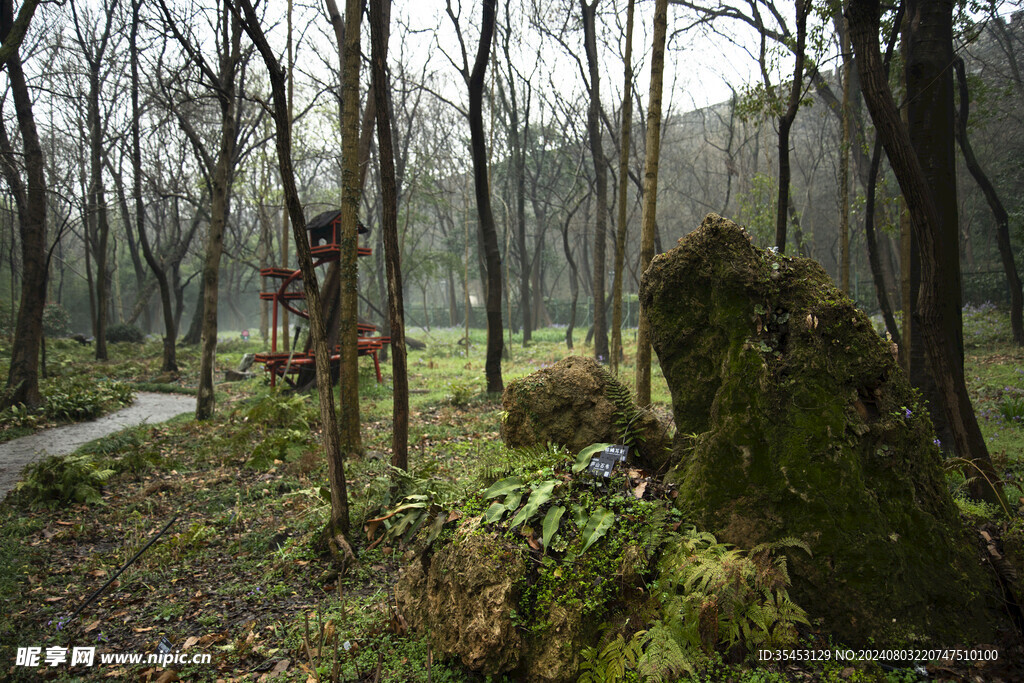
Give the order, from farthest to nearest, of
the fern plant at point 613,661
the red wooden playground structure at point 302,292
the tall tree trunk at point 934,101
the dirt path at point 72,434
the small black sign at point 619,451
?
the red wooden playground structure at point 302,292, the dirt path at point 72,434, the tall tree trunk at point 934,101, the small black sign at point 619,451, the fern plant at point 613,661

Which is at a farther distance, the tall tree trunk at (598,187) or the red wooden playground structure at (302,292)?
the tall tree trunk at (598,187)

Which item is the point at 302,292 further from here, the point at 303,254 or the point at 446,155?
the point at 446,155

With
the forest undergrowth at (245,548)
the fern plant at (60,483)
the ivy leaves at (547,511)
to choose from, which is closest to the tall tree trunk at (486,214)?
the forest undergrowth at (245,548)

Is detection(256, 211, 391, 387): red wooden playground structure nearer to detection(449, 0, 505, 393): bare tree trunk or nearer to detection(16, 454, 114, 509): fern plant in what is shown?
Answer: detection(449, 0, 505, 393): bare tree trunk

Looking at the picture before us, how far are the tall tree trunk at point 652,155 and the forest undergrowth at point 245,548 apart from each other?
2216mm

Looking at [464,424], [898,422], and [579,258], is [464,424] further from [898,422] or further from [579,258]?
[579,258]

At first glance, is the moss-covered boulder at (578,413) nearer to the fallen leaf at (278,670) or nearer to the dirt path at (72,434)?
the fallen leaf at (278,670)

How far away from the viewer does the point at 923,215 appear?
13.5 ft

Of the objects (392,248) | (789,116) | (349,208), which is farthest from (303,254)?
(789,116)

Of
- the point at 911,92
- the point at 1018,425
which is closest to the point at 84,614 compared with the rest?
the point at 911,92

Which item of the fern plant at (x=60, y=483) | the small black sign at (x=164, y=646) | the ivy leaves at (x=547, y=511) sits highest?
the ivy leaves at (x=547, y=511)

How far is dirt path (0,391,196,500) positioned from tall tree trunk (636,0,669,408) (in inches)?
293

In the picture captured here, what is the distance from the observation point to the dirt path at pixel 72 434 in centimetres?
728

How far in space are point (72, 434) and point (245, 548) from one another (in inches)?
238
